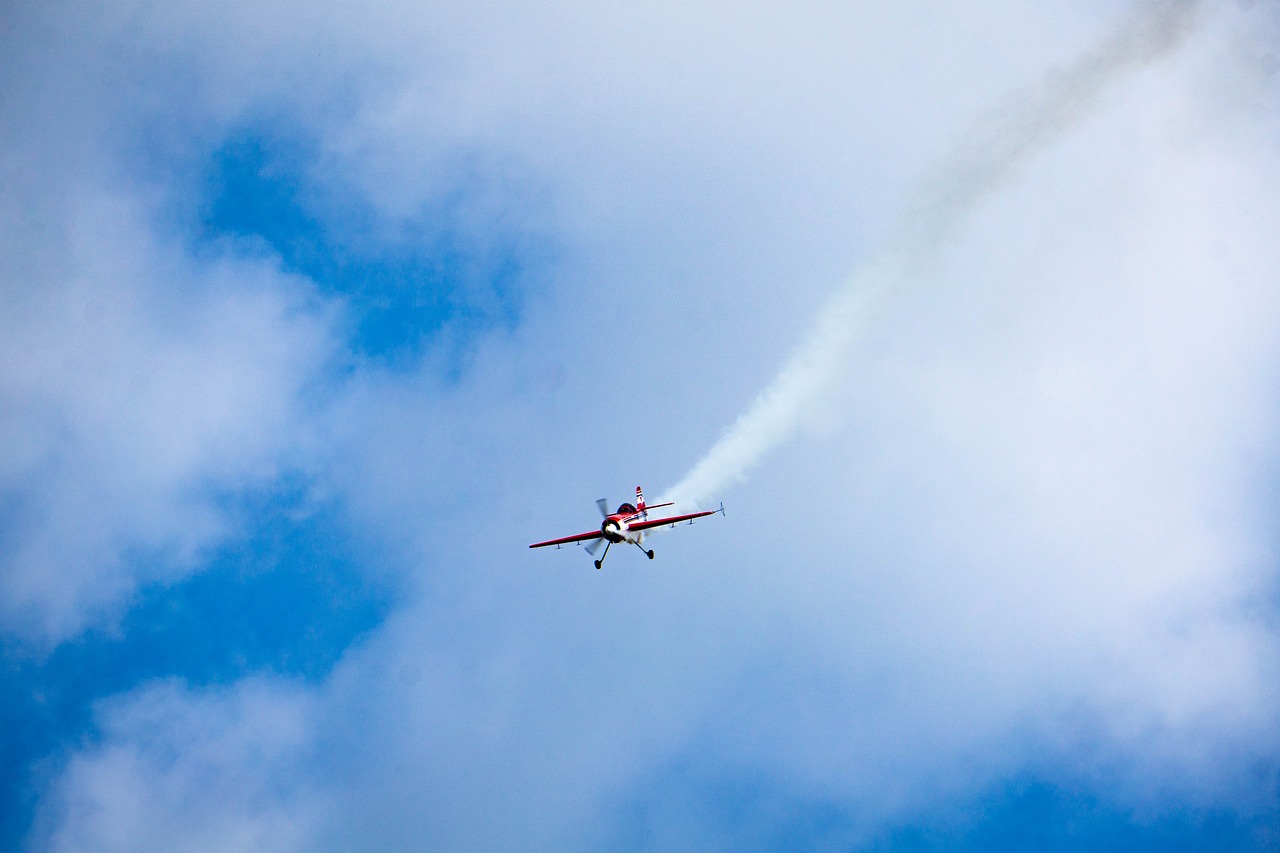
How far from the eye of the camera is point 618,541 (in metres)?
83.4

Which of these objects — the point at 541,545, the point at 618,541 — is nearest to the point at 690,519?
the point at 618,541

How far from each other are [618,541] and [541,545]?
7.78 metres

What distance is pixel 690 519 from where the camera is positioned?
8450 cm

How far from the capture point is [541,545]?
87.9m

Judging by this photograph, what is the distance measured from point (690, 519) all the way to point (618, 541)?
587cm

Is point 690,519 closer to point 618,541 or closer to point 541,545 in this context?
point 618,541

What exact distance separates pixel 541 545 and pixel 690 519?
41.2ft
